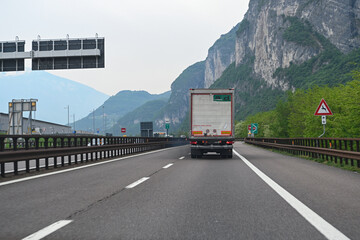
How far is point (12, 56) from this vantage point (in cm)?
2764

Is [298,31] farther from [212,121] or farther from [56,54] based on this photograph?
[212,121]

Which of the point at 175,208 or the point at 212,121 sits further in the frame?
the point at 212,121

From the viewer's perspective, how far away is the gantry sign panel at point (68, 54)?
2736 centimetres

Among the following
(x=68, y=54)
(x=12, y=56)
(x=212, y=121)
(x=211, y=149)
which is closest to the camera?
(x=211, y=149)

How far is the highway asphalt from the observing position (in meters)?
4.40

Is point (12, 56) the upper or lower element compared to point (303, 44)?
lower

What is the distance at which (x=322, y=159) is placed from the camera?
54.6 ft

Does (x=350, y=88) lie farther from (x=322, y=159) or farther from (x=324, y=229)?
(x=324, y=229)

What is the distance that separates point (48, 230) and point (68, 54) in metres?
24.3

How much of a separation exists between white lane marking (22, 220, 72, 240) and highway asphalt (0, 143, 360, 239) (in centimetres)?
1

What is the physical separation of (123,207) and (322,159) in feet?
41.9

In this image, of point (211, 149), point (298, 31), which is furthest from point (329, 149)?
point (298, 31)

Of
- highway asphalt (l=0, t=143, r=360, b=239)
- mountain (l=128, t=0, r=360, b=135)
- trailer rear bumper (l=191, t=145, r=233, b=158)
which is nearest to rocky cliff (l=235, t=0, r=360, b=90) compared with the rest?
mountain (l=128, t=0, r=360, b=135)

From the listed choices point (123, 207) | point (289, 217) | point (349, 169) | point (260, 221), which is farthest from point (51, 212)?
point (349, 169)
